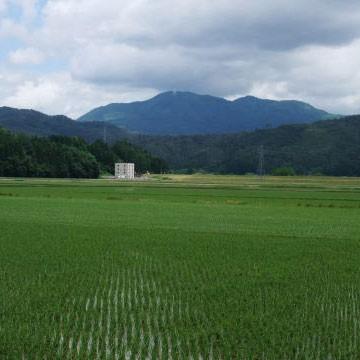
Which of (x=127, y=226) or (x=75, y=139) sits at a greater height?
(x=75, y=139)

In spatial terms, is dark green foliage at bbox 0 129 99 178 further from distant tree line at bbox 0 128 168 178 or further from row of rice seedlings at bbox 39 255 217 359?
row of rice seedlings at bbox 39 255 217 359

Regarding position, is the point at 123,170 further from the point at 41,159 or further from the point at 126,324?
the point at 126,324

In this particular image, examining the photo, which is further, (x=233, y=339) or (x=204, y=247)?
(x=204, y=247)

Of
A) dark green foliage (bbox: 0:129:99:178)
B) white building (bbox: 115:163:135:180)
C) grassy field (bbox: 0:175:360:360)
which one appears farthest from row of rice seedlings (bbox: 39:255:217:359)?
white building (bbox: 115:163:135:180)

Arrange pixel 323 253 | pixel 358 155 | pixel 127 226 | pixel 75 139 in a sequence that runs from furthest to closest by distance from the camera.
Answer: pixel 358 155 → pixel 75 139 → pixel 127 226 → pixel 323 253

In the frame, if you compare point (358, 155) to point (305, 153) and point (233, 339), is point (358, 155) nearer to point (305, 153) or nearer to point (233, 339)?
point (305, 153)

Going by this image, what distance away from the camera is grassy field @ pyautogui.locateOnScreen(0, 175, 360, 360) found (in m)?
8.10

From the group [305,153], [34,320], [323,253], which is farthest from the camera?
[305,153]

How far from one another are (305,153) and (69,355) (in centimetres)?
18163

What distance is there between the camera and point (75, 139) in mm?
143250

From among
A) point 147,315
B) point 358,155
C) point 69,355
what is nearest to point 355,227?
point 147,315

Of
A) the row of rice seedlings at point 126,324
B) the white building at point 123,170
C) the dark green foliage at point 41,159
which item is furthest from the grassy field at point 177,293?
the white building at point 123,170

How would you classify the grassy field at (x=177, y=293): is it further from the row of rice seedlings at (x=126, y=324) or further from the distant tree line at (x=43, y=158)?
the distant tree line at (x=43, y=158)

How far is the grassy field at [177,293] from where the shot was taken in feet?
26.6
